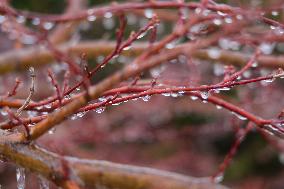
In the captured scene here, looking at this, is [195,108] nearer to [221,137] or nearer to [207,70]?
[207,70]

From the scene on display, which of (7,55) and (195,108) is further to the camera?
(195,108)

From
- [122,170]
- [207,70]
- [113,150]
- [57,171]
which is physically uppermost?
[57,171]

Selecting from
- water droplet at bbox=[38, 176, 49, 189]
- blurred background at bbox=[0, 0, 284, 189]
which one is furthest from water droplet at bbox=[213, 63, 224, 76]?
water droplet at bbox=[38, 176, 49, 189]

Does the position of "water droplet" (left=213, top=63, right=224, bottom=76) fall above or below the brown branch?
below

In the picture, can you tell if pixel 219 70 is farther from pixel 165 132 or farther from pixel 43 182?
pixel 165 132

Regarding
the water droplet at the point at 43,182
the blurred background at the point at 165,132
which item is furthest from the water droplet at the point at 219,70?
the water droplet at the point at 43,182

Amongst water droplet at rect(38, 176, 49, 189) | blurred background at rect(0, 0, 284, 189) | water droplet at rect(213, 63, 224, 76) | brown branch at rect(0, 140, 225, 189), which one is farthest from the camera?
blurred background at rect(0, 0, 284, 189)

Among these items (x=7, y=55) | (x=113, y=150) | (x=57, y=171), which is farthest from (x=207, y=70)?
(x=57, y=171)

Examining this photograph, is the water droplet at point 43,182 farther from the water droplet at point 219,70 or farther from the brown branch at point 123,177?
the water droplet at point 219,70

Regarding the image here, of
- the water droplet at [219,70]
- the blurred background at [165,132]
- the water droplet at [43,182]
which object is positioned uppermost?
the water droplet at [43,182]

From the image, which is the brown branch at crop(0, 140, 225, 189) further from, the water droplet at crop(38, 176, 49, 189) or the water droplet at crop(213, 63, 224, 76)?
the water droplet at crop(213, 63, 224, 76)

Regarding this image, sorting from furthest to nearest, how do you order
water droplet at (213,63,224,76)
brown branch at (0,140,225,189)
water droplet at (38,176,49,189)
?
water droplet at (213,63,224,76) < brown branch at (0,140,225,189) < water droplet at (38,176,49,189)
